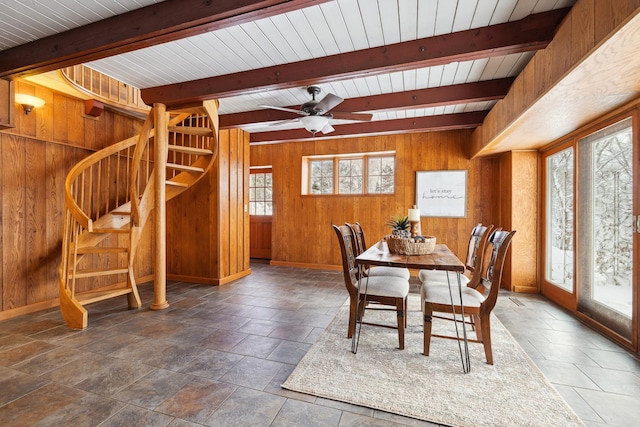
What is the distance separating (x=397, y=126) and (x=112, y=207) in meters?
4.55

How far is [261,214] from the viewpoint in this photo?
23.1 ft

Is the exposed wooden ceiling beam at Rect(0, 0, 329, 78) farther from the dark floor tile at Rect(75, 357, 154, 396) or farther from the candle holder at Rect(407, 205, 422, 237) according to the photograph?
the dark floor tile at Rect(75, 357, 154, 396)

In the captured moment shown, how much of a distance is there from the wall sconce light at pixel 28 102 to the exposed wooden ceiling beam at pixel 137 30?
1.81 feet

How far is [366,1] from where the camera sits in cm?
199

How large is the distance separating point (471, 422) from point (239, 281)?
393cm

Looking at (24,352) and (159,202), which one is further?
(159,202)

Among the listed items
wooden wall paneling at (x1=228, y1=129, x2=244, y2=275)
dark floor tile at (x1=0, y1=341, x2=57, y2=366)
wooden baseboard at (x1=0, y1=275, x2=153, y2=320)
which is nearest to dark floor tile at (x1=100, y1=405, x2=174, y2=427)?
dark floor tile at (x1=0, y1=341, x2=57, y2=366)

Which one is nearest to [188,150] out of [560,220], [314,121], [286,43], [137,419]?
[314,121]

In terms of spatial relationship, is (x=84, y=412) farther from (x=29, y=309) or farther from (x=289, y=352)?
(x=29, y=309)

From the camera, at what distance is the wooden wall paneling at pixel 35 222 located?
3.35 m

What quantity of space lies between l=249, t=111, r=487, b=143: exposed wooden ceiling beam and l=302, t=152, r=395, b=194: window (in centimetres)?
72

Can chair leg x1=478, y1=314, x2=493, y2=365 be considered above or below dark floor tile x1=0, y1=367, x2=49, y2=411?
above

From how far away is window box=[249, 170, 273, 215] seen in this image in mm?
6926

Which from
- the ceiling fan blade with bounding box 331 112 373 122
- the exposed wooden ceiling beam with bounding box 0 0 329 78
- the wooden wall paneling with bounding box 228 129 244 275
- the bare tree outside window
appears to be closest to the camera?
the exposed wooden ceiling beam with bounding box 0 0 329 78
